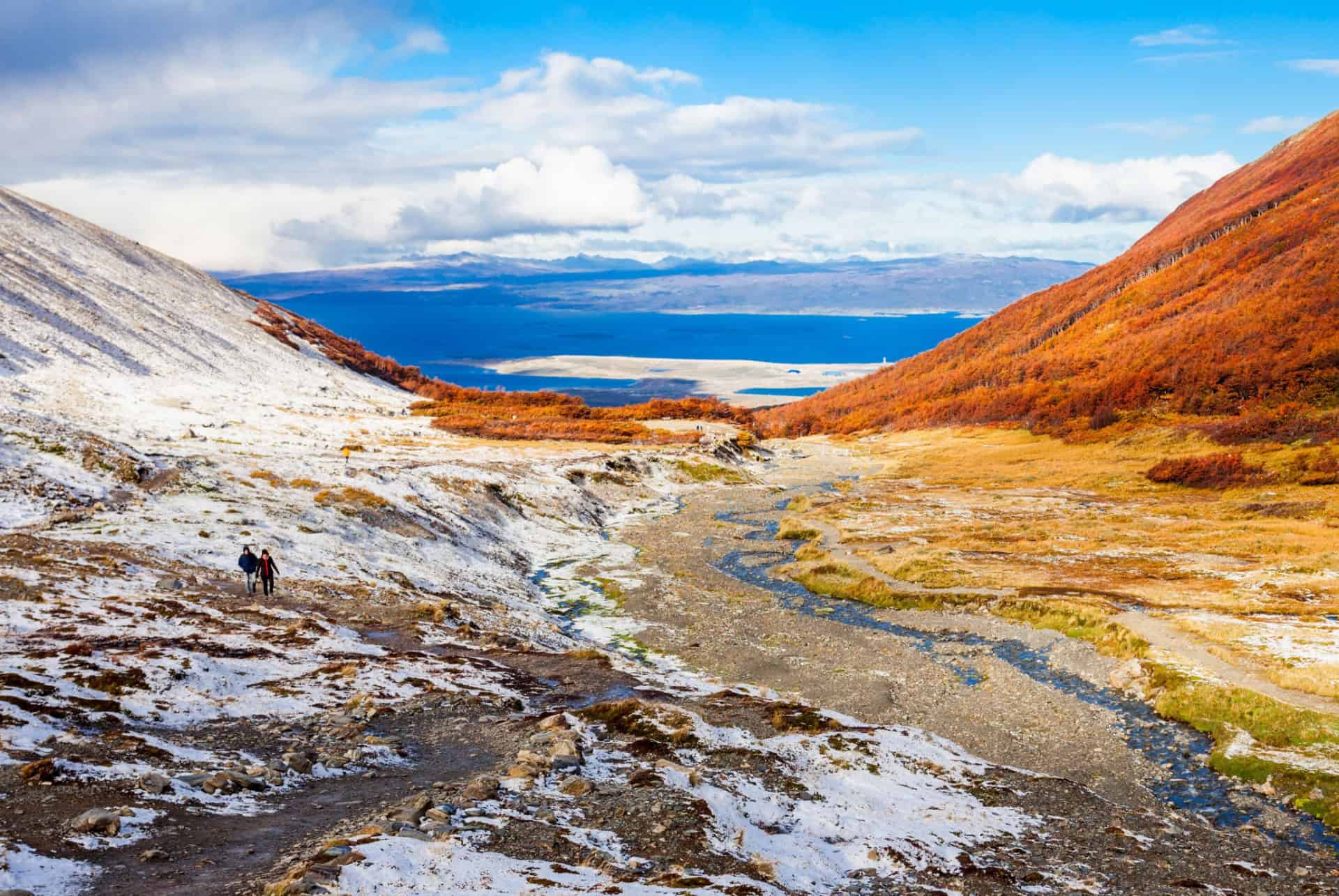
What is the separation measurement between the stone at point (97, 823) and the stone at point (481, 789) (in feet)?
24.3

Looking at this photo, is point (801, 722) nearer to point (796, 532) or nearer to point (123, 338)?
point (796, 532)

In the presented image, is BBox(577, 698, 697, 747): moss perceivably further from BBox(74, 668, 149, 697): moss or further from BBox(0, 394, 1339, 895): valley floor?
BBox(74, 668, 149, 697): moss

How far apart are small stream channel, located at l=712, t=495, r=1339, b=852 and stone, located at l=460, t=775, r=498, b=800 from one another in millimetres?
21890

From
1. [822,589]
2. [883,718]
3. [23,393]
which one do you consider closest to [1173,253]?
[822,589]

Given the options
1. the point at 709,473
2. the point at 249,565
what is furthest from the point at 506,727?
the point at 709,473

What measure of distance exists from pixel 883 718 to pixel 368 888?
79.2ft

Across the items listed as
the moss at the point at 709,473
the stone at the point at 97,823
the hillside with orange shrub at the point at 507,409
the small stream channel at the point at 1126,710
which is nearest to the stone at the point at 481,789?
the stone at the point at 97,823

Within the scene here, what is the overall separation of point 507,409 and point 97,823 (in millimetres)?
129623

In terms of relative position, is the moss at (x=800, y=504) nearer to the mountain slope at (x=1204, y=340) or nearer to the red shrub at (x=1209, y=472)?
the red shrub at (x=1209, y=472)

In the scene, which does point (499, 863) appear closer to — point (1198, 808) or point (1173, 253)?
point (1198, 808)

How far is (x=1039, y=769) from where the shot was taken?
99.2 feet

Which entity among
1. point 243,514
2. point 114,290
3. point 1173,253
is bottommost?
point 243,514

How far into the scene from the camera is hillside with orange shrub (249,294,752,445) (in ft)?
397

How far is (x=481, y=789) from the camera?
70.9 feet
